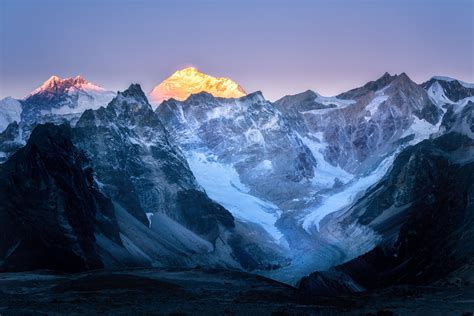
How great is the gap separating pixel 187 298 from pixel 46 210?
63.0 meters

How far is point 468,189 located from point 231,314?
85.9m

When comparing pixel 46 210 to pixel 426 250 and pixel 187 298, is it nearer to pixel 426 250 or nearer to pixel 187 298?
pixel 187 298

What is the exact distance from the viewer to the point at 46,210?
162m

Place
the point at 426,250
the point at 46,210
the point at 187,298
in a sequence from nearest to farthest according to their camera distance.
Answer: the point at 187,298, the point at 426,250, the point at 46,210

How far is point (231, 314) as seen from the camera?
90.1 meters

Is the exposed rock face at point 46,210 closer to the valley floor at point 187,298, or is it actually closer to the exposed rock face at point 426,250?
the valley floor at point 187,298

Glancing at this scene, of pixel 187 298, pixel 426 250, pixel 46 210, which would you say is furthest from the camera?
pixel 46 210

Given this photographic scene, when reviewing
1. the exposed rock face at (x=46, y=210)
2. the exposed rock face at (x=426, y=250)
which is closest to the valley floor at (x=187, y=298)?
the exposed rock face at (x=46, y=210)

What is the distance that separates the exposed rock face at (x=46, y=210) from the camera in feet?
477

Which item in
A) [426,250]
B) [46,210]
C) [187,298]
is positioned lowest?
[187,298]

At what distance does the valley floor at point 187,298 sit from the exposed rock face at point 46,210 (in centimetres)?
1339

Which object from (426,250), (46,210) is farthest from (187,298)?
(426,250)

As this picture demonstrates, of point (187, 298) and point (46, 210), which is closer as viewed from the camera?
point (187, 298)

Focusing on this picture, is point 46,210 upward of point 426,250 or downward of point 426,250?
upward
